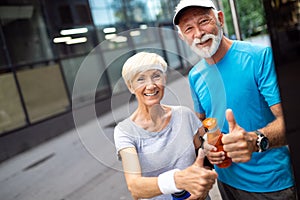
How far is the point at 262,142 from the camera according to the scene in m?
0.84

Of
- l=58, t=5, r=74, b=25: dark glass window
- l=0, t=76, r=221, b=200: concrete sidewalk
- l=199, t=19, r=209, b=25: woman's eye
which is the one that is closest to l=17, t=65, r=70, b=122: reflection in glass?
l=0, t=76, r=221, b=200: concrete sidewalk

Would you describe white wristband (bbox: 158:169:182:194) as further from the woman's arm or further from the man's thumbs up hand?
the man's thumbs up hand

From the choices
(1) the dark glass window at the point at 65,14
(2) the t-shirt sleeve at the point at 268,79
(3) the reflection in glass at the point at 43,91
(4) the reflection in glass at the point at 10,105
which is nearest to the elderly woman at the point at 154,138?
(2) the t-shirt sleeve at the point at 268,79

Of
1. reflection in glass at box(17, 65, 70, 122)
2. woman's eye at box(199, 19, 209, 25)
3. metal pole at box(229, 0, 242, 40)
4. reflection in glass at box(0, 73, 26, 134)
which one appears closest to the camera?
woman's eye at box(199, 19, 209, 25)

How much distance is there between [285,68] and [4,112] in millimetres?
2196

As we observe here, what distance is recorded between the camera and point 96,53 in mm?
931

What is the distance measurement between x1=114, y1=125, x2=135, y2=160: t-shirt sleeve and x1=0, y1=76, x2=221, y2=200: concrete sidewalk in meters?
0.02

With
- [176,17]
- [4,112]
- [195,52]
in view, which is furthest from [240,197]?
[4,112]

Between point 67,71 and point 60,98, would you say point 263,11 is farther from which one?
point 60,98

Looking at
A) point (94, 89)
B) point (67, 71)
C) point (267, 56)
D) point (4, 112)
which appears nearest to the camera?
point (267, 56)

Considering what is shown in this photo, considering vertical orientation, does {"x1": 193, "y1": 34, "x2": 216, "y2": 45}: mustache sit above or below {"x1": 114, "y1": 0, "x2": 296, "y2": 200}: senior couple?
above

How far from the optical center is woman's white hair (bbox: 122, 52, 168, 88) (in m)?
0.84

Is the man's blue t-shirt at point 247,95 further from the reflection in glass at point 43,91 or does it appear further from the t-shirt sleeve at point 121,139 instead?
the reflection in glass at point 43,91

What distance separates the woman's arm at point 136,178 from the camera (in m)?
0.85
